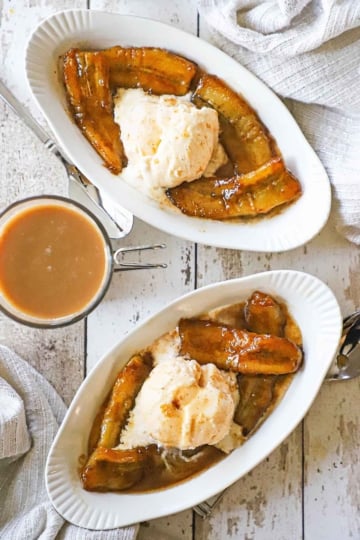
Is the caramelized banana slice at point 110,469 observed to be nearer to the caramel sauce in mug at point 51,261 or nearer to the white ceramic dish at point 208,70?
the caramel sauce in mug at point 51,261

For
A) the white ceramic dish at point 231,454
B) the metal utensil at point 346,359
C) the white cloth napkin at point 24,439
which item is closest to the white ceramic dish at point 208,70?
the white ceramic dish at point 231,454

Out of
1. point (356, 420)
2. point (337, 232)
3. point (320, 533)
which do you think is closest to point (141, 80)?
point (337, 232)

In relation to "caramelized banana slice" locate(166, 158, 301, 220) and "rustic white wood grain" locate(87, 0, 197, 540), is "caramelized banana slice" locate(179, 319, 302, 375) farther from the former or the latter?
"caramelized banana slice" locate(166, 158, 301, 220)

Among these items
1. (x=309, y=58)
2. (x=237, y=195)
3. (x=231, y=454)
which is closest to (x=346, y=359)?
(x=231, y=454)

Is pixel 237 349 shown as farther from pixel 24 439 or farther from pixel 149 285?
pixel 24 439

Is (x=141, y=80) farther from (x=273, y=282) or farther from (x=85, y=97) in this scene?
(x=273, y=282)

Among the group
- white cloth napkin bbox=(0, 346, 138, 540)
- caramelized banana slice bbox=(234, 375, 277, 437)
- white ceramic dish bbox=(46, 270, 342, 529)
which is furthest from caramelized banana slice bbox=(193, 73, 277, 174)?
white cloth napkin bbox=(0, 346, 138, 540)
